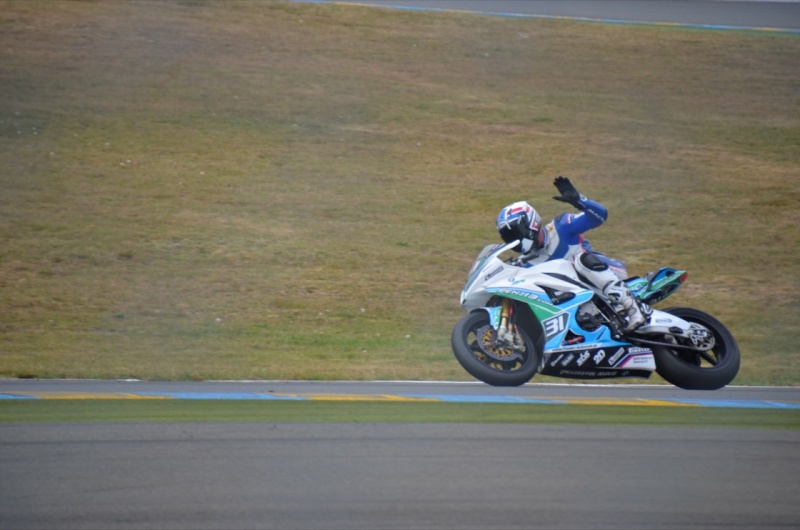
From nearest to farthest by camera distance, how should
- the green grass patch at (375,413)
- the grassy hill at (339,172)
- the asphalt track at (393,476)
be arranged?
the asphalt track at (393,476) → the green grass patch at (375,413) → the grassy hill at (339,172)

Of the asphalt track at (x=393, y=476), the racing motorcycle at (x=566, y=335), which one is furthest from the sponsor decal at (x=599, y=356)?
the asphalt track at (x=393, y=476)

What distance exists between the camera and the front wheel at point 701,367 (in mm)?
8727

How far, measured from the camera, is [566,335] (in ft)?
28.3

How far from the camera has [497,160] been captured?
1992 centimetres

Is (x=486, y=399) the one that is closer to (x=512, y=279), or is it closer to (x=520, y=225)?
(x=512, y=279)

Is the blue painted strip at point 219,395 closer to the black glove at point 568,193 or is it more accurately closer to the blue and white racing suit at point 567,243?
the blue and white racing suit at point 567,243

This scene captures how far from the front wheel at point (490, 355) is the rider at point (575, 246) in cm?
76

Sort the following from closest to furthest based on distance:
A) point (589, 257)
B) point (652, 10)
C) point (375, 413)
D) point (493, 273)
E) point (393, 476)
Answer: point (393, 476)
point (375, 413)
point (493, 273)
point (589, 257)
point (652, 10)

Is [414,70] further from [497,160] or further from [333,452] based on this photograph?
[333,452]

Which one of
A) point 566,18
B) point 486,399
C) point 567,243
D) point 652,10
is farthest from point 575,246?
point 652,10

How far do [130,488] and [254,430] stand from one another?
139 cm

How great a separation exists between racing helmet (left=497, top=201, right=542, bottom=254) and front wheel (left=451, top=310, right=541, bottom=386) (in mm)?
753

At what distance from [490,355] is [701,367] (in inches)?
68.7

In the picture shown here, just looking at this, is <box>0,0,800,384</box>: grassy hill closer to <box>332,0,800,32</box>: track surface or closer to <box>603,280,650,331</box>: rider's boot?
<box>332,0,800,32</box>: track surface
